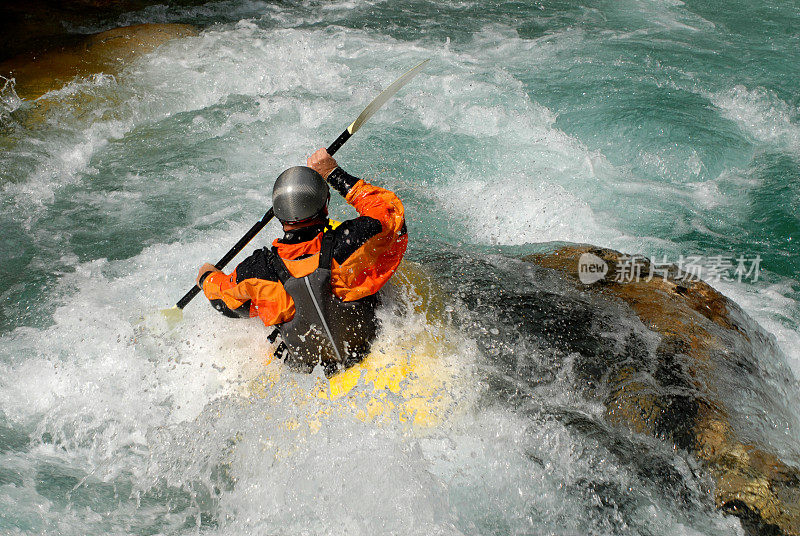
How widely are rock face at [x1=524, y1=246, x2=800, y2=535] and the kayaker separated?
1.24 meters

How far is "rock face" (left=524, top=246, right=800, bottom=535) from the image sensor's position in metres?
2.68

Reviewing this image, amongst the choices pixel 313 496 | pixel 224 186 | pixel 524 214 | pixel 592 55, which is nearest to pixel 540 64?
pixel 592 55

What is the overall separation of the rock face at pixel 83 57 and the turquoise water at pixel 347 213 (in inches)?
12.8

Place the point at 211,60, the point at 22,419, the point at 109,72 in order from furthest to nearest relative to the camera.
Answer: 1. the point at 211,60
2. the point at 109,72
3. the point at 22,419

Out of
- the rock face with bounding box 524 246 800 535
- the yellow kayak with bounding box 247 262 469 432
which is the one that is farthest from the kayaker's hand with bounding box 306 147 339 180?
the rock face with bounding box 524 246 800 535

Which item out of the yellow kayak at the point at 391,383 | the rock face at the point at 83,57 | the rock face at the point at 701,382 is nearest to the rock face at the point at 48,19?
the rock face at the point at 83,57

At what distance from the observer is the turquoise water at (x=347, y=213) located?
9.73 feet

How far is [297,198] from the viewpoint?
9.08 feet

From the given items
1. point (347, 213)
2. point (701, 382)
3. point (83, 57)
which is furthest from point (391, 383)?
point (83, 57)

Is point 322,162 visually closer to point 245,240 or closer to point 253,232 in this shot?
point 253,232

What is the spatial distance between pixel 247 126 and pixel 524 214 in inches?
132

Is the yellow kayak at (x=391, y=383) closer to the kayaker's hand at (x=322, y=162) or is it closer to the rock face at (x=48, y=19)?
the kayaker's hand at (x=322, y=162)

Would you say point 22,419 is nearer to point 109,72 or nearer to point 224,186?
point 224,186

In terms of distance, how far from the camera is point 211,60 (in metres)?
7.80
